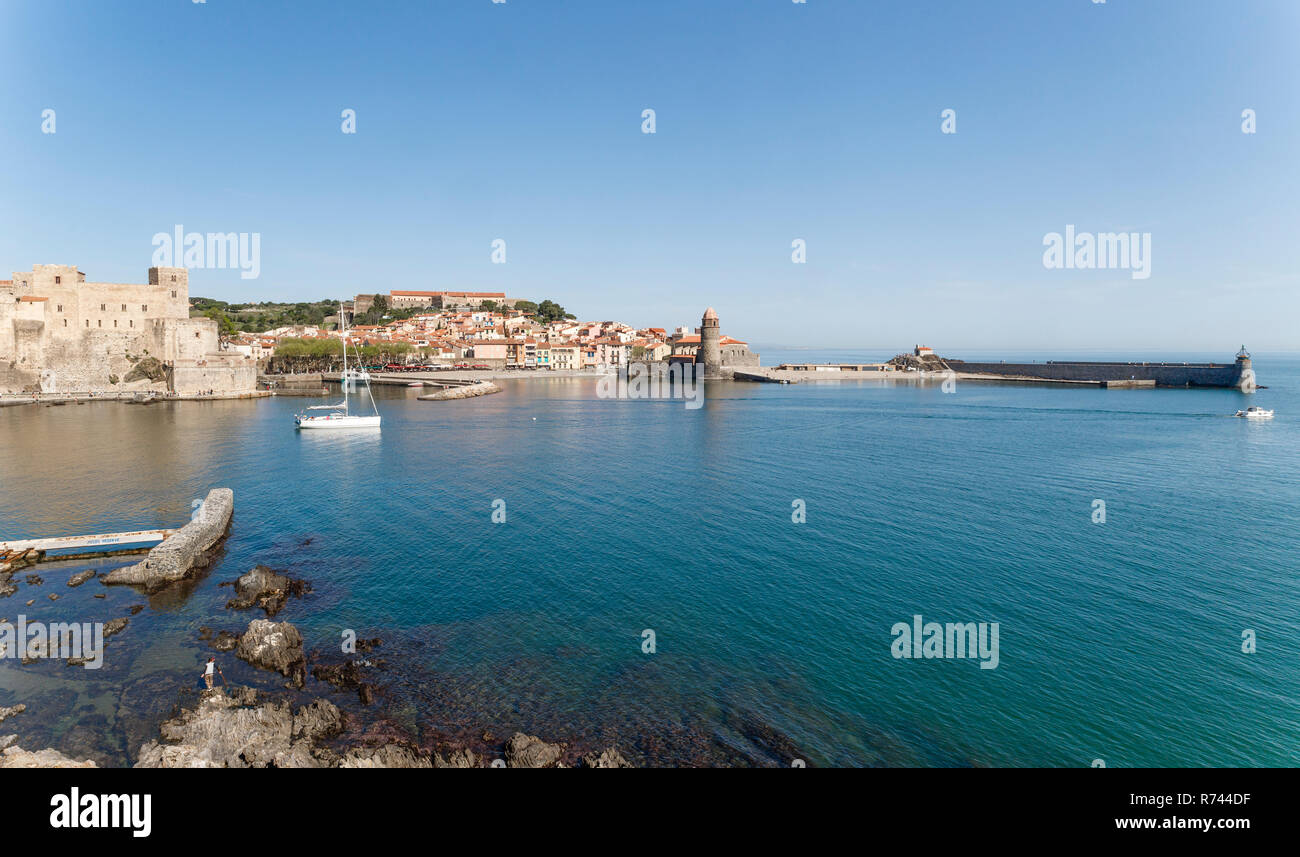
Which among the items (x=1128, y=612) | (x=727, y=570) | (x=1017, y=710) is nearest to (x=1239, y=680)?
(x=1128, y=612)

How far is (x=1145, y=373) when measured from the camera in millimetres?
83125

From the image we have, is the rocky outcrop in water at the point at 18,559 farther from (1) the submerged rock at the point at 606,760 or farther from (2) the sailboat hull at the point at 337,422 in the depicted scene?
(2) the sailboat hull at the point at 337,422

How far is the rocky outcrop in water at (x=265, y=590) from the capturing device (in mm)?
15000

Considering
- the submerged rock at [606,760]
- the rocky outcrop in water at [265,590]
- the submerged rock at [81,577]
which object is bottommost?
the submerged rock at [606,760]

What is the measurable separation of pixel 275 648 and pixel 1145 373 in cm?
10329

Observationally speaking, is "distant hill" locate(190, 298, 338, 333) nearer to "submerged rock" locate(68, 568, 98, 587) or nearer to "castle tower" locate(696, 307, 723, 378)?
"castle tower" locate(696, 307, 723, 378)

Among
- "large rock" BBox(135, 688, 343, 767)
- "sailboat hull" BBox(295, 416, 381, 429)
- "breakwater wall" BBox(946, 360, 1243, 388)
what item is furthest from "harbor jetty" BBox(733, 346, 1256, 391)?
"large rock" BBox(135, 688, 343, 767)

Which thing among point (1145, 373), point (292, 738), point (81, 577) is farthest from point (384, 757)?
point (1145, 373)

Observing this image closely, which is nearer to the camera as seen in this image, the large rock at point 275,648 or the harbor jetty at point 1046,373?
the large rock at point 275,648

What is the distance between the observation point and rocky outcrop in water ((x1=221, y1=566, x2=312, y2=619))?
15.0 m

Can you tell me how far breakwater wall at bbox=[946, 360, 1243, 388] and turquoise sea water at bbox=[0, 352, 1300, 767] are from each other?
54588 millimetres

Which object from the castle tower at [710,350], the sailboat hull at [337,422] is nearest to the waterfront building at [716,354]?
the castle tower at [710,350]

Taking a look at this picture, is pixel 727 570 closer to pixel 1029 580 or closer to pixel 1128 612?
pixel 1029 580

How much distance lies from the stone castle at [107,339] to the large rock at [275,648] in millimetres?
55011
